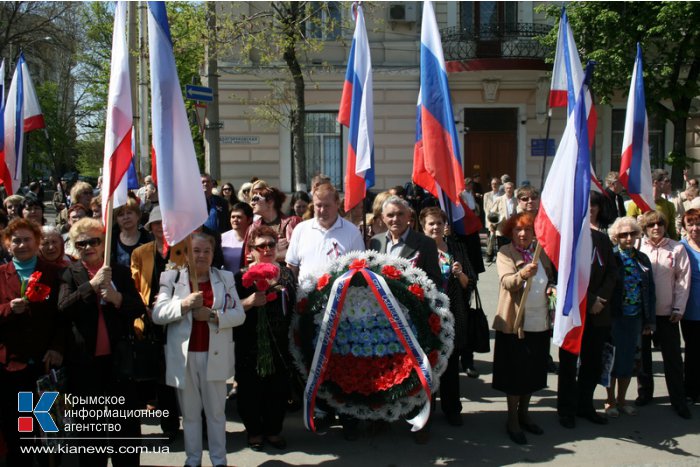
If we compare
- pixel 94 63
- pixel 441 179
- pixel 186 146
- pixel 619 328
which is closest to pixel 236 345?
pixel 186 146

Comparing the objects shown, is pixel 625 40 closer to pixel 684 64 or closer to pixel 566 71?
pixel 684 64

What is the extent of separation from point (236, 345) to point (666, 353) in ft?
12.3

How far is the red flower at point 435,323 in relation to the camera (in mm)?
5234

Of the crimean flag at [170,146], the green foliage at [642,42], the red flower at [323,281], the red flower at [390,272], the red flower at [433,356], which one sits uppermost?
the green foliage at [642,42]

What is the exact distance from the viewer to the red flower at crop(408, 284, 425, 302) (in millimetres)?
5191

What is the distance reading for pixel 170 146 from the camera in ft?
15.1

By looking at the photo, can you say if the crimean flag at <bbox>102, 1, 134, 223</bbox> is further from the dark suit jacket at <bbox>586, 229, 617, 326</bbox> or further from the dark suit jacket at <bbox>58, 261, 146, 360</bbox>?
the dark suit jacket at <bbox>586, 229, 617, 326</bbox>

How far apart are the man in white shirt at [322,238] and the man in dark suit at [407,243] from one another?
37cm

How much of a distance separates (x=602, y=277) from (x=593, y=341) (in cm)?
54

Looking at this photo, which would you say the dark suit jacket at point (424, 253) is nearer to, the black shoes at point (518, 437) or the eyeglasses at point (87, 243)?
the black shoes at point (518, 437)

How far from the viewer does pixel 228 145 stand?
19547mm

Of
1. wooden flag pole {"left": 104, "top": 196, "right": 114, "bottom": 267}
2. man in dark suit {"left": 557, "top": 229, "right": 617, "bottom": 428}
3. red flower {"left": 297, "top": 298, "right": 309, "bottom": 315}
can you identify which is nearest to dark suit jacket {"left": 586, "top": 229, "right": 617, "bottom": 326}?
man in dark suit {"left": 557, "top": 229, "right": 617, "bottom": 428}

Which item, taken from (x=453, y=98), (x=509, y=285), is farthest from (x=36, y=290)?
(x=453, y=98)

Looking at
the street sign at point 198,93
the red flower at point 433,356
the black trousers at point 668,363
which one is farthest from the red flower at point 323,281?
the street sign at point 198,93
